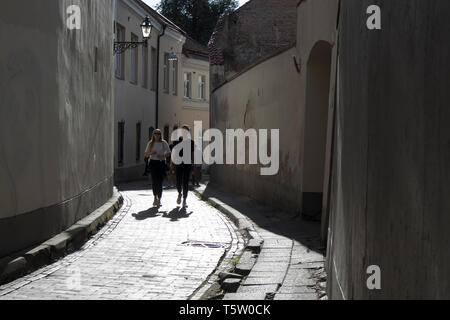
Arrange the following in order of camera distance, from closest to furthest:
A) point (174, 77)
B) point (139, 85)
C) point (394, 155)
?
point (394, 155)
point (139, 85)
point (174, 77)

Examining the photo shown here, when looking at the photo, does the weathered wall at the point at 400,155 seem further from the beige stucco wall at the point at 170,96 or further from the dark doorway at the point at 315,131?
the beige stucco wall at the point at 170,96

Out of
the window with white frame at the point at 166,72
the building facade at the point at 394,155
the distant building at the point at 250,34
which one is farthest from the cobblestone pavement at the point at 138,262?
the window with white frame at the point at 166,72

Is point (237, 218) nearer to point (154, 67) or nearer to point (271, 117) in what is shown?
point (271, 117)

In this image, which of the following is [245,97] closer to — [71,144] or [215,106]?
[215,106]

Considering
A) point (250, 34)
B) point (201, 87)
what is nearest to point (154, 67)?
point (250, 34)

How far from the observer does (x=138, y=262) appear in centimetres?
863

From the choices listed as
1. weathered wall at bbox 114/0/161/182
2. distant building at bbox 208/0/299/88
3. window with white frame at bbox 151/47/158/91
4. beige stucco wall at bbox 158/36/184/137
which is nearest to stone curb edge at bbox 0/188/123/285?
weathered wall at bbox 114/0/161/182

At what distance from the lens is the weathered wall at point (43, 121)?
7430 mm

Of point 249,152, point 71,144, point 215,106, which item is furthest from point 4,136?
point 215,106

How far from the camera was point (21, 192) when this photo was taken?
25.7 ft

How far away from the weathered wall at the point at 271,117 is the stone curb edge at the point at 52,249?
3521 mm

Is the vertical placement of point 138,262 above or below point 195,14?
below

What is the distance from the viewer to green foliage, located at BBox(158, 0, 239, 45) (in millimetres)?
55406

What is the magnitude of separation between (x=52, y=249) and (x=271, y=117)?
298 inches
